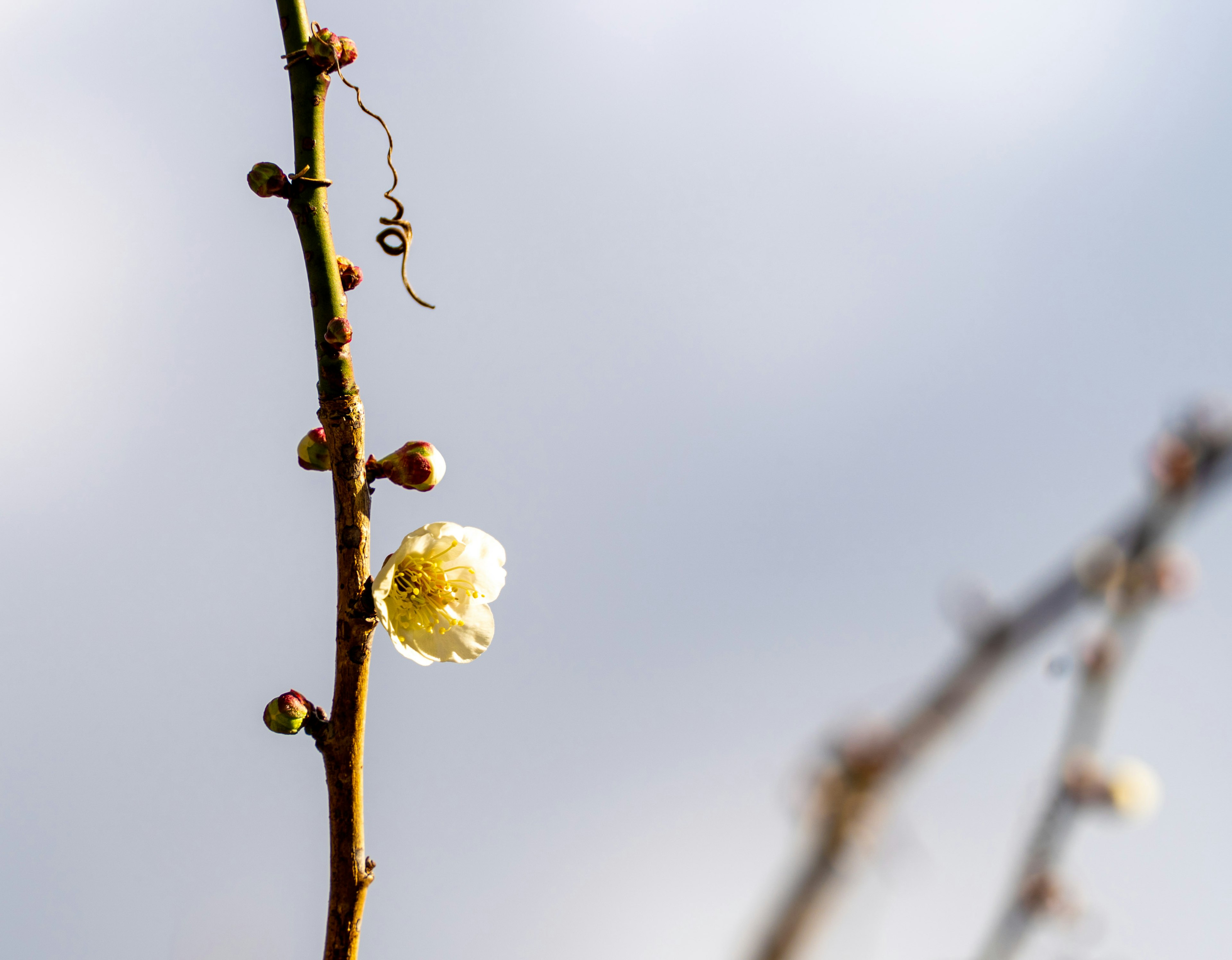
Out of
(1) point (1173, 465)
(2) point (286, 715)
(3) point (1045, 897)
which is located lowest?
(3) point (1045, 897)

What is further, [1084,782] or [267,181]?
[267,181]

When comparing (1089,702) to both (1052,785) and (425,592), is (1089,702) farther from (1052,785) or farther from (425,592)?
(425,592)

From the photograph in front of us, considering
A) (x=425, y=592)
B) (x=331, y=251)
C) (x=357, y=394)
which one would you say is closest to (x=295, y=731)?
(x=425, y=592)

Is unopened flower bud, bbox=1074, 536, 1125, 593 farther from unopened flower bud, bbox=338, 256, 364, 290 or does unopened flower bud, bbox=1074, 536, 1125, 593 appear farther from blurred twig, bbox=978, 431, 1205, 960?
unopened flower bud, bbox=338, 256, 364, 290

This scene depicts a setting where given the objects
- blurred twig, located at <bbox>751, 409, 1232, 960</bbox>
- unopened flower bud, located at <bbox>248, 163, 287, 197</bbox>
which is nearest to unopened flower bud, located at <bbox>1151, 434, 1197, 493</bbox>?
blurred twig, located at <bbox>751, 409, 1232, 960</bbox>

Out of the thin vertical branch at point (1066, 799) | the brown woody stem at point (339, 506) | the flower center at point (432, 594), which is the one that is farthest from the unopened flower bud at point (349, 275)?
the thin vertical branch at point (1066, 799)

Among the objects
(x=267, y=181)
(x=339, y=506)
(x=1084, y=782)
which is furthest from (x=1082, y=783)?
(x=267, y=181)

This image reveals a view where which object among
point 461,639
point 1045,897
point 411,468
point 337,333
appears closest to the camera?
point 1045,897

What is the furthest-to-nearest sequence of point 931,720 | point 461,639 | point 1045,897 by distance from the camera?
point 461,639 < point 1045,897 < point 931,720

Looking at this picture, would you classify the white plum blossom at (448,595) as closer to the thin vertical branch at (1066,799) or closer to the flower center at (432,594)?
the flower center at (432,594)

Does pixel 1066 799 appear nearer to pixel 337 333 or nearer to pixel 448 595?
pixel 337 333
